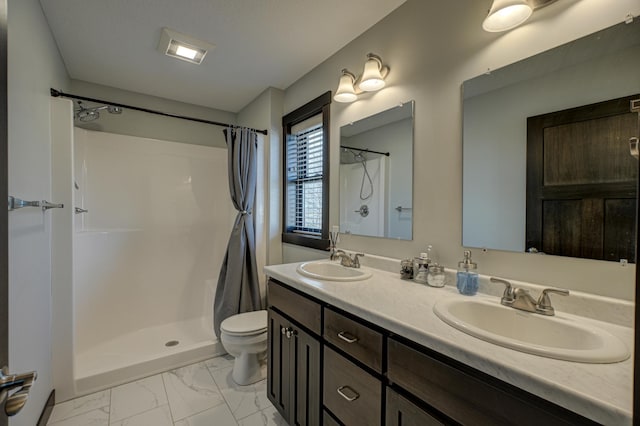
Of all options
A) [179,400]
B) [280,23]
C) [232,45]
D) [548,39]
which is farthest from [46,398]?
[548,39]

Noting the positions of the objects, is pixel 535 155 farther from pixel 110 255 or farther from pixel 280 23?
pixel 110 255

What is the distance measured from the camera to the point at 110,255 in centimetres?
256

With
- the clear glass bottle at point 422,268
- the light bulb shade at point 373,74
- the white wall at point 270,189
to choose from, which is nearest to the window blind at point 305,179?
the white wall at point 270,189

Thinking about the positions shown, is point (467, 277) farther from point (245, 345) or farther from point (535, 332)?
point (245, 345)

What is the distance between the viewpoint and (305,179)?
245 centimetres

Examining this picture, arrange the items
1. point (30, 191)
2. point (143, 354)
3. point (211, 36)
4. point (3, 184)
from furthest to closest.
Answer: point (143, 354) < point (211, 36) < point (30, 191) < point (3, 184)

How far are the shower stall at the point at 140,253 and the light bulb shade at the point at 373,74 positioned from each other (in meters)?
1.91

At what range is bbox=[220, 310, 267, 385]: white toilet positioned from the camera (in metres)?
1.93

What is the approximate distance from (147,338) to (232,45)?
2.55m

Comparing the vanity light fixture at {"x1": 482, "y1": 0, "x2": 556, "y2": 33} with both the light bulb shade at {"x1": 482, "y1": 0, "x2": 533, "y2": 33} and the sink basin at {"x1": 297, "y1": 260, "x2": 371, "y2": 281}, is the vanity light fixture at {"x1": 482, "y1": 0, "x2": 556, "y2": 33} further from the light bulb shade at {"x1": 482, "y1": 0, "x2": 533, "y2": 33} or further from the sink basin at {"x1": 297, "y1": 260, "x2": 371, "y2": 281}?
the sink basin at {"x1": 297, "y1": 260, "x2": 371, "y2": 281}

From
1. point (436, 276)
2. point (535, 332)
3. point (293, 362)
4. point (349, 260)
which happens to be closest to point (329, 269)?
point (349, 260)

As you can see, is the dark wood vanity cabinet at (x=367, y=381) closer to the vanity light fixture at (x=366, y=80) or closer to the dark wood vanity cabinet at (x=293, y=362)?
the dark wood vanity cabinet at (x=293, y=362)

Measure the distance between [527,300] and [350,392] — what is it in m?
0.71

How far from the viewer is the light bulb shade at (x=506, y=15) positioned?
1.04m
